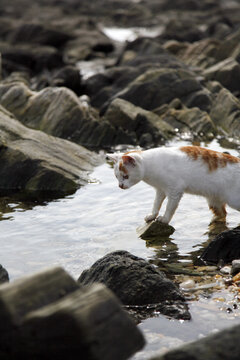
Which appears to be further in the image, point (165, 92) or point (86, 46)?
point (86, 46)

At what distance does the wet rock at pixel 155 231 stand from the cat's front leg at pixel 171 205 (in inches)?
3.8

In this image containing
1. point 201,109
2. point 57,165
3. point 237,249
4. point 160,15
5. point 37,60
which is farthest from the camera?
point 160,15

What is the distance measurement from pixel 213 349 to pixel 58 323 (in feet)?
4.61

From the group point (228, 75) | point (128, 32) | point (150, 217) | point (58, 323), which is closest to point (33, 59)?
point (228, 75)

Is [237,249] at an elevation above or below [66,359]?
below

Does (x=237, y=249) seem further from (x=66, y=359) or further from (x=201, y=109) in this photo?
(x=201, y=109)

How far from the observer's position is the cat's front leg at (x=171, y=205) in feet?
34.6

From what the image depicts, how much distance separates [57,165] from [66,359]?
32.4 ft

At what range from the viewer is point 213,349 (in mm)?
5148

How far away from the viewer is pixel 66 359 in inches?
197

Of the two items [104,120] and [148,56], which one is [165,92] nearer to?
[104,120]

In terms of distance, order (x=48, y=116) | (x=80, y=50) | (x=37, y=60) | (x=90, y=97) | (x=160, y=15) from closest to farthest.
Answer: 1. (x=48, y=116)
2. (x=90, y=97)
3. (x=37, y=60)
4. (x=80, y=50)
5. (x=160, y=15)

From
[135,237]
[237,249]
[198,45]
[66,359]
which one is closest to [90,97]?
[198,45]

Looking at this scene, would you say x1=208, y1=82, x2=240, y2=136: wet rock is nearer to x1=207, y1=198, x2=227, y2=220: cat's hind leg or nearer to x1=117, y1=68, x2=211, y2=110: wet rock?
x1=117, y1=68, x2=211, y2=110: wet rock
